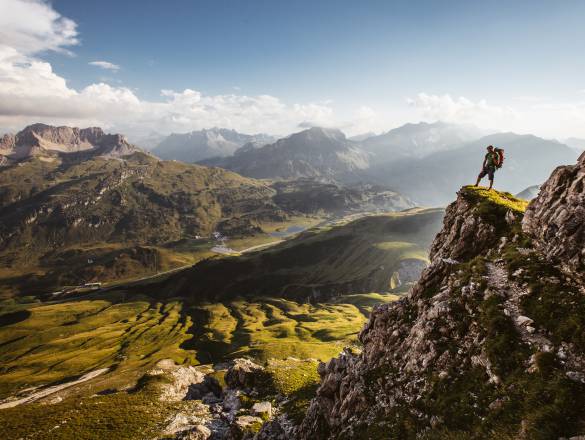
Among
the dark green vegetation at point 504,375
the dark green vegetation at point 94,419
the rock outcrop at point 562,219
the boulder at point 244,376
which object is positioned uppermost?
the rock outcrop at point 562,219

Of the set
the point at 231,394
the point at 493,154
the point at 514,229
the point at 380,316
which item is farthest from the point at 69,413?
the point at 493,154

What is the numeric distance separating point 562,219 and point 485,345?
11.7m

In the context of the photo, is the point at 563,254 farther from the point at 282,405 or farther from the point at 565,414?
the point at 282,405

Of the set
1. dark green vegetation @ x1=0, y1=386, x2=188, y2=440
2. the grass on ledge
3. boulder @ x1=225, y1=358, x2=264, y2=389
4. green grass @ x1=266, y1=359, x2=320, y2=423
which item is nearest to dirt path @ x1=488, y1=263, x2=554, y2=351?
the grass on ledge

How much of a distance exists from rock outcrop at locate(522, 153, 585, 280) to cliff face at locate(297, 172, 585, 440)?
94 millimetres

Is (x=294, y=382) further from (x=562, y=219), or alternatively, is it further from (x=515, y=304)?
(x=562, y=219)

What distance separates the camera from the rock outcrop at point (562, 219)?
23734 mm

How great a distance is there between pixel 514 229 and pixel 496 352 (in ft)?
47.9

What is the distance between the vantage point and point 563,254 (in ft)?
80.1

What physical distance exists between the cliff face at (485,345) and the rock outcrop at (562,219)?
0.09 m

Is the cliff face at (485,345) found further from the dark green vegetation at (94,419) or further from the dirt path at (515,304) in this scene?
the dark green vegetation at (94,419)

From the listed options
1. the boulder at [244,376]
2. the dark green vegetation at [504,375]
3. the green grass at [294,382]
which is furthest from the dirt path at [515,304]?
the boulder at [244,376]

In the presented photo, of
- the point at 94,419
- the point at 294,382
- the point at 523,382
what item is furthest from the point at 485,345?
the point at 94,419

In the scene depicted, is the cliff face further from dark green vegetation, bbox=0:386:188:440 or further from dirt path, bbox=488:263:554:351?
dark green vegetation, bbox=0:386:188:440
